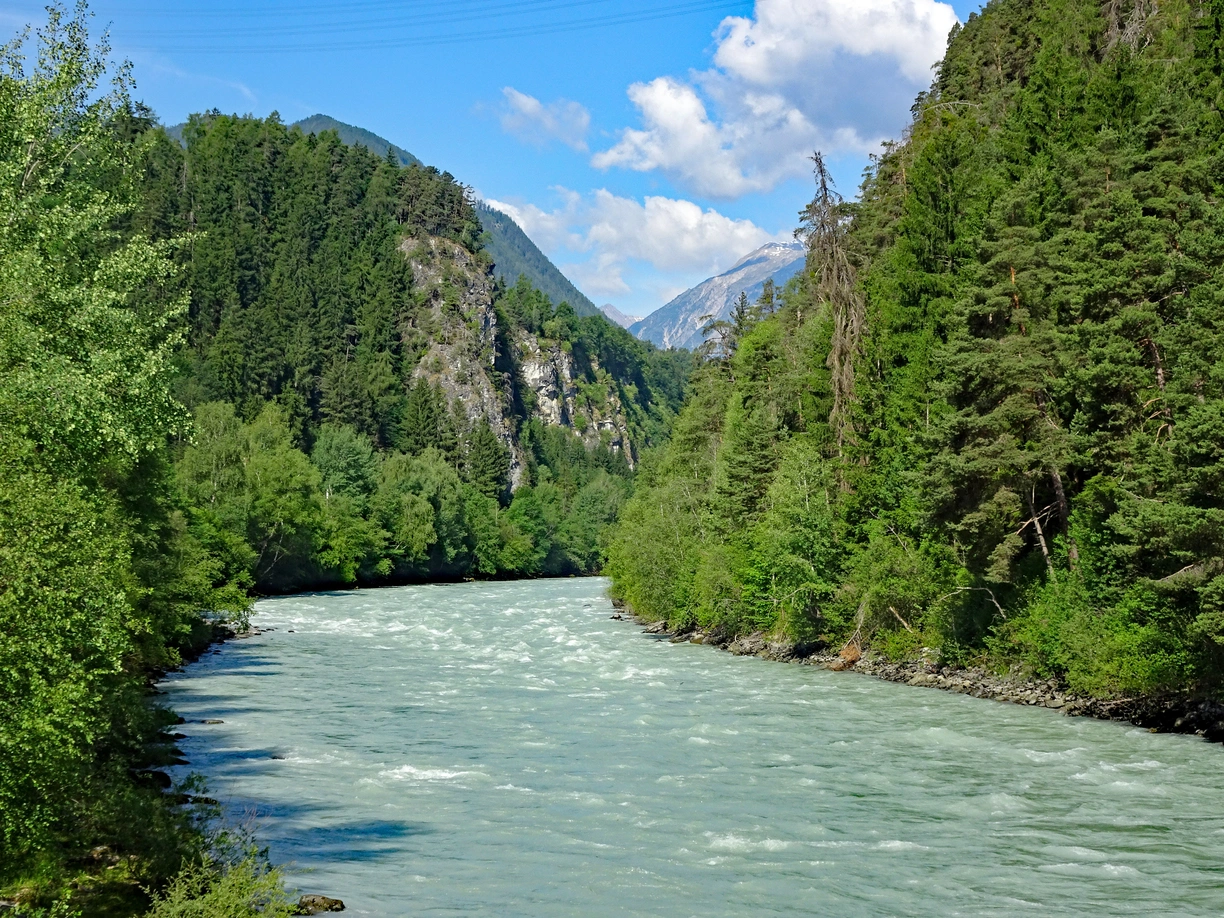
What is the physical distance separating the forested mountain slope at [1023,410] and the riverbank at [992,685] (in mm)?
649

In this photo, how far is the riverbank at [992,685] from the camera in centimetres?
2877

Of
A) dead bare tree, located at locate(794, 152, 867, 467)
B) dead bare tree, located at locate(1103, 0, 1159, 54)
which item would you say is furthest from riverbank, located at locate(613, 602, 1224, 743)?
dead bare tree, located at locate(1103, 0, 1159, 54)

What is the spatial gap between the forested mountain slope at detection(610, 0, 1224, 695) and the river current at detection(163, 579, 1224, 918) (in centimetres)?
454

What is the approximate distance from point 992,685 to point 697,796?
58.6 feet

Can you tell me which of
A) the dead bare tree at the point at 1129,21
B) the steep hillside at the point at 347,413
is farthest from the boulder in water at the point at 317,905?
the dead bare tree at the point at 1129,21

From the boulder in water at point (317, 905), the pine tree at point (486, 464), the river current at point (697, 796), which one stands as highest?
the pine tree at point (486, 464)

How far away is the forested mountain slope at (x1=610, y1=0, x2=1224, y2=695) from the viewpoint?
95.5ft

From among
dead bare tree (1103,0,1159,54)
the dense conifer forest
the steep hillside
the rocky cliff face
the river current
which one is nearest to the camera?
the dense conifer forest

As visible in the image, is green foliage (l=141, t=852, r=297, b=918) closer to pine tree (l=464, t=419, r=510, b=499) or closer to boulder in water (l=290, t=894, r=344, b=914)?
boulder in water (l=290, t=894, r=344, b=914)

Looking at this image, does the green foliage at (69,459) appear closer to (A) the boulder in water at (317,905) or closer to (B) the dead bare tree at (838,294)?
(A) the boulder in water at (317,905)

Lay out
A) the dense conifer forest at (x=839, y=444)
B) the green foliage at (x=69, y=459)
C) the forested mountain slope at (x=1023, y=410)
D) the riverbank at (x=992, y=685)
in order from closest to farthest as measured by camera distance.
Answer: the green foliage at (x=69, y=459) < the dense conifer forest at (x=839, y=444) < the riverbank at (x=992, y=685) < the forested mountain slope at (x=1023, y=410)

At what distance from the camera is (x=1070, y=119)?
1729 inches

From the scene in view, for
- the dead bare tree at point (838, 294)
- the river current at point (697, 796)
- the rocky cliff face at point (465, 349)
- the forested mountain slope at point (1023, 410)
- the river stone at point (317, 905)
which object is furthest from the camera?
the rocky cliff face at point (465, 349)

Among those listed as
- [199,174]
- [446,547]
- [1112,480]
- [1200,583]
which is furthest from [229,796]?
[199,174]
